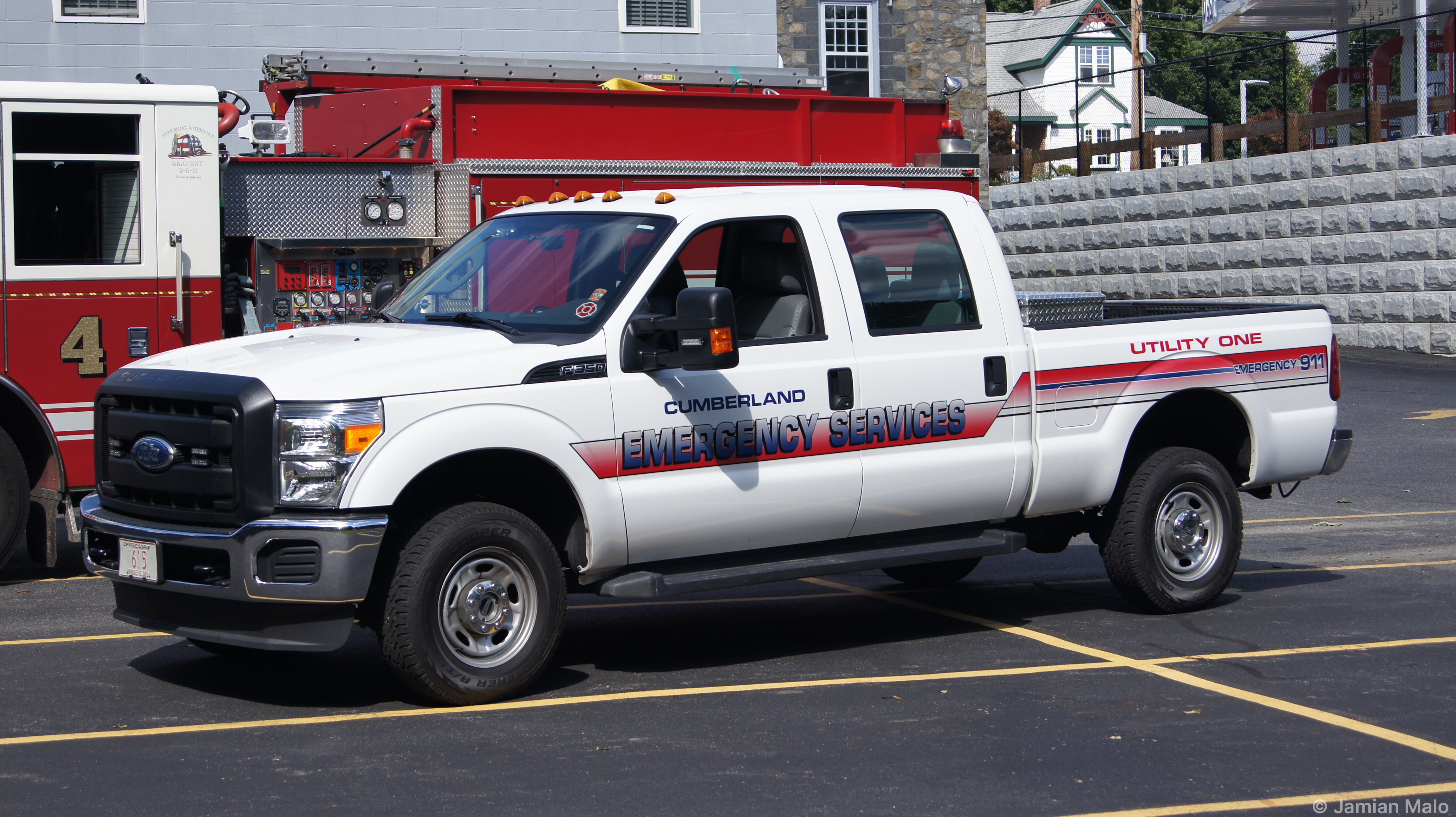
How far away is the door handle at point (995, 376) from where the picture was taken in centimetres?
698

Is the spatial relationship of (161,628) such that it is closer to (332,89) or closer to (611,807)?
(611,807)

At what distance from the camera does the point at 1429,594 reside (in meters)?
8.28

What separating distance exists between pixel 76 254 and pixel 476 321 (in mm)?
3362

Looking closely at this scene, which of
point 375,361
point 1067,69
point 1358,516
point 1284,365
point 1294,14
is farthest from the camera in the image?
point 1067,69

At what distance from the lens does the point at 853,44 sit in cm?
2269

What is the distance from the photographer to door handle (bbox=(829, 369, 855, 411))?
6.54 meters

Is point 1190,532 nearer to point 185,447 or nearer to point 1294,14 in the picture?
point 185,447

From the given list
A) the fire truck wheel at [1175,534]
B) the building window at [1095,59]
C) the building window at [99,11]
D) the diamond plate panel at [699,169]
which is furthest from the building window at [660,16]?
the building window at [1095,59]

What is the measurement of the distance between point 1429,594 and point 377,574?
5857 millimetres

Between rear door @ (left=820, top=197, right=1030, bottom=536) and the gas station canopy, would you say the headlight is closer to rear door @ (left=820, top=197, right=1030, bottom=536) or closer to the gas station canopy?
rear door @ (left=820, top=197, right=1030, bottom=536)

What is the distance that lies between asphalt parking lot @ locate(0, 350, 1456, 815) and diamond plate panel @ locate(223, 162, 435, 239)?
8.08 ft

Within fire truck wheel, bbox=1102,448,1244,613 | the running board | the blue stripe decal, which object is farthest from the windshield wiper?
fire truck wheel, bbox=1102,448,1244,613

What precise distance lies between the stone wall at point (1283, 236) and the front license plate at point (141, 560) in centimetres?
Result: 1285

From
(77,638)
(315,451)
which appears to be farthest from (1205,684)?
(77,638)
